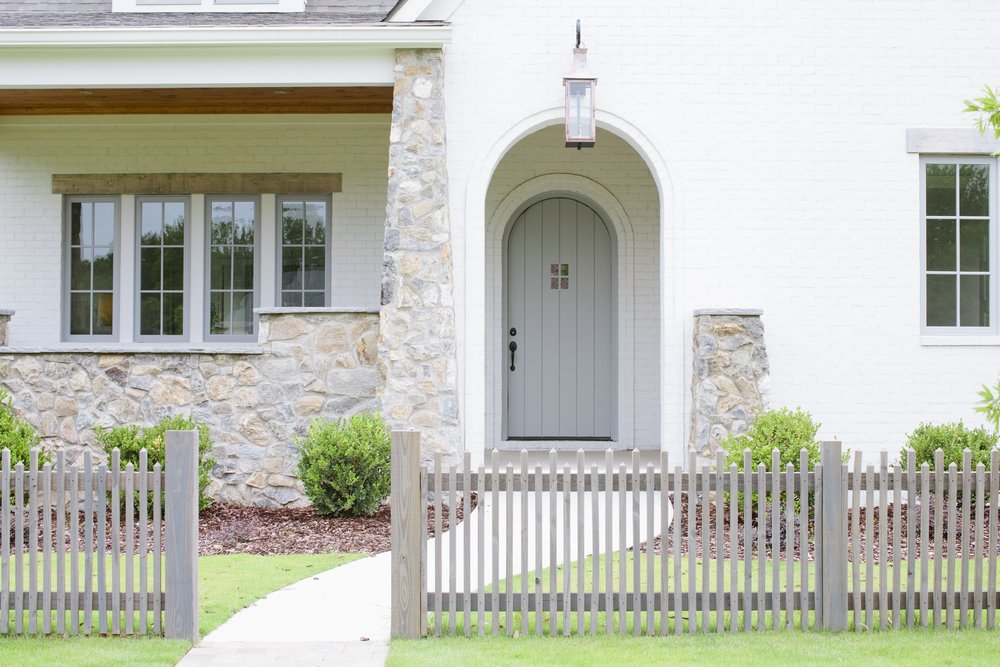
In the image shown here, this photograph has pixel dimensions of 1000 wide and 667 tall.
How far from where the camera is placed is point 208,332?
470 inches

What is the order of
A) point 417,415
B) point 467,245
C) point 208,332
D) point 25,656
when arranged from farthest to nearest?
point 208,332 → point 467,245 → point 417,415 → point 25,656

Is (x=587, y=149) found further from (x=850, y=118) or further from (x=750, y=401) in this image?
(x=750, y=401)

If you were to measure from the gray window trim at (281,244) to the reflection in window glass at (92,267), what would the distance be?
195 centimetres

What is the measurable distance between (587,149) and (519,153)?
0.81 m

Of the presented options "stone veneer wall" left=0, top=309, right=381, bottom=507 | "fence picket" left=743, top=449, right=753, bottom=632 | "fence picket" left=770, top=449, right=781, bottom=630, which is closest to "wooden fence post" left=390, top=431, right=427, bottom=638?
"fence picket" left=743, top=449, right=753, bottom=632

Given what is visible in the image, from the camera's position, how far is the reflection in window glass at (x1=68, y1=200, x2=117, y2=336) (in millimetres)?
12086

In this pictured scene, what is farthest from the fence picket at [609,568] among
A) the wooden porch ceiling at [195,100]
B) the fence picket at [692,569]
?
the wooden porch ceiling at [195,100]

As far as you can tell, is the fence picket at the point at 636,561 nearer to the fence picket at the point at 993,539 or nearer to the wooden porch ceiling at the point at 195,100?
the fence picket at the point at 993,539

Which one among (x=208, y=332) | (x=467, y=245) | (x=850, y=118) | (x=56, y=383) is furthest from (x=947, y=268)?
Answer: (x=56, y=383)

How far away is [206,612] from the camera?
19.5 feet

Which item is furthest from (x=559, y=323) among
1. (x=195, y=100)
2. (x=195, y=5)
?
(x=195, y=5)

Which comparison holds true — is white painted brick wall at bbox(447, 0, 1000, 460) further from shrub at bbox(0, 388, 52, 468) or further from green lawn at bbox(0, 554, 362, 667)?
shrub at bbox(0, 388, 52, 468)

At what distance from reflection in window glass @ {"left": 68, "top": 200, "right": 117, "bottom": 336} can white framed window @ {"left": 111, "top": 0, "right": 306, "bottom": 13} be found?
234 cm

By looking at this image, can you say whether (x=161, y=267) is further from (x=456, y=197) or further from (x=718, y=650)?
(x=718, y=650)
